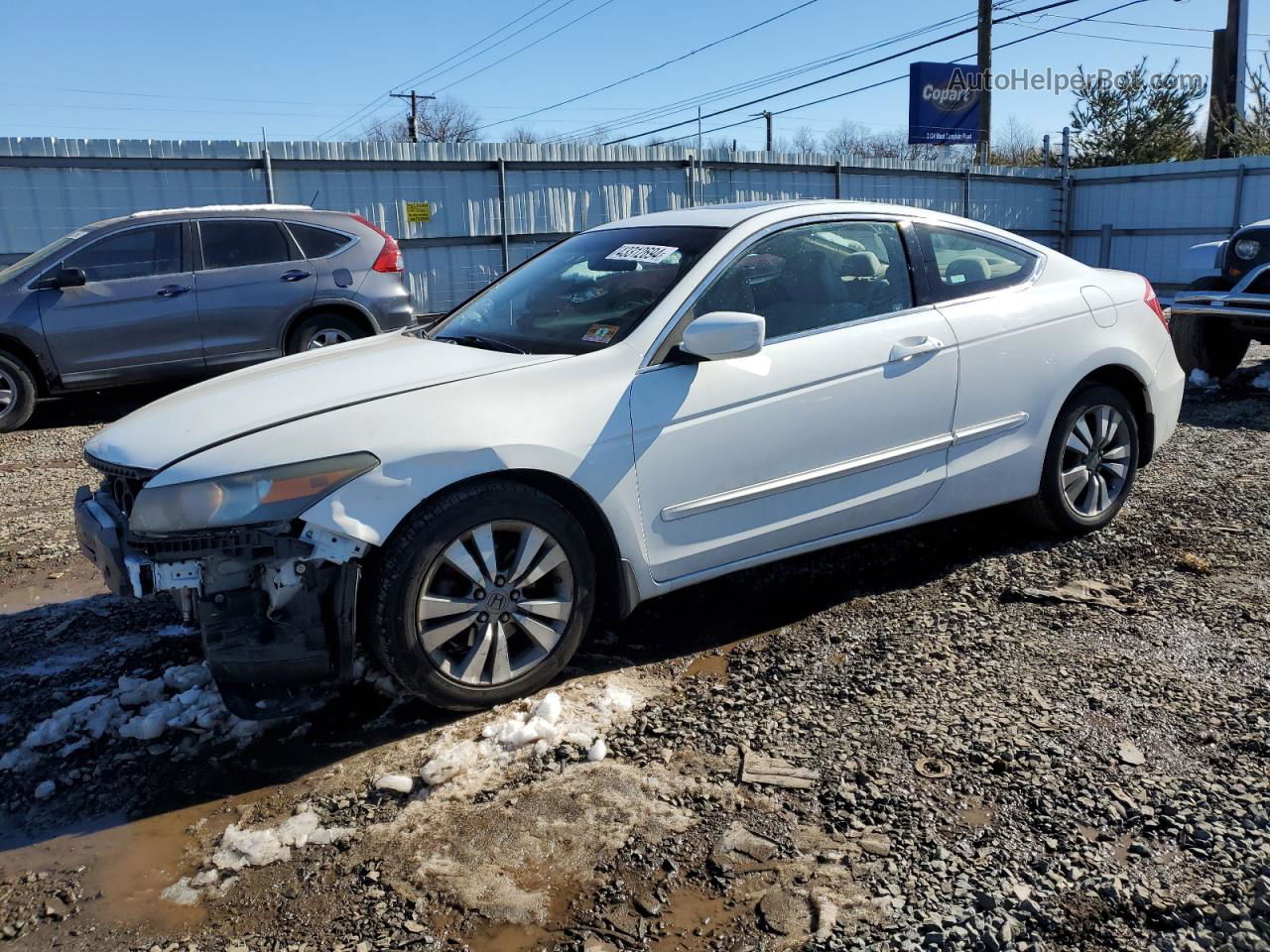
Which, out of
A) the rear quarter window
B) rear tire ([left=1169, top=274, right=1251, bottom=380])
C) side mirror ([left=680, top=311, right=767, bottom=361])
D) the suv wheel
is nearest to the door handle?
the rear quarter window

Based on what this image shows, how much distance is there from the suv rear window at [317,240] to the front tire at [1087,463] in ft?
23.5

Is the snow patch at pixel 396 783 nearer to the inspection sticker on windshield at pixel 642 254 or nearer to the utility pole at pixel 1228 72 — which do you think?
the inspection sticker on windshield at pixel 642 254

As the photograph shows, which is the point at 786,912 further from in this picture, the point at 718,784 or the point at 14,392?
the point at 14,392

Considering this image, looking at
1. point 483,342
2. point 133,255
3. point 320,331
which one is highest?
point 133,255

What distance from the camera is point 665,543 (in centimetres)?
371

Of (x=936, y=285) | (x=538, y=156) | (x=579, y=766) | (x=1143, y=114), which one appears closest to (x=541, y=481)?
(x=579, y=766)

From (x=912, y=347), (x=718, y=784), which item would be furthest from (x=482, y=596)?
(x=912, y=347)

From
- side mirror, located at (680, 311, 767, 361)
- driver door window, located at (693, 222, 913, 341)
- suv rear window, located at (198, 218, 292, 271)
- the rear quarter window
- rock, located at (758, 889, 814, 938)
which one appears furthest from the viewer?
suv rear window, located at (198, 218, 292, 271)

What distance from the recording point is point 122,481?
3.48 metres

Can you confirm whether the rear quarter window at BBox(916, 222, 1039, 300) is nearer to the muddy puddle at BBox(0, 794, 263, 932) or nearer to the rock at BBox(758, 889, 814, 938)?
the rock at BBox(758, 889, 814, 938)

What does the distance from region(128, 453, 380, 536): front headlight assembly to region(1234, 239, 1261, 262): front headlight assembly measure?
28.1 feet

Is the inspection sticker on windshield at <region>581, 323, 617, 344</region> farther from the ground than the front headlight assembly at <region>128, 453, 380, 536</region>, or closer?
farther from the ground

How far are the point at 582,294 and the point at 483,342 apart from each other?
0.44m

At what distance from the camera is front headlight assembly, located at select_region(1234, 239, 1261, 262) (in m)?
8.91
